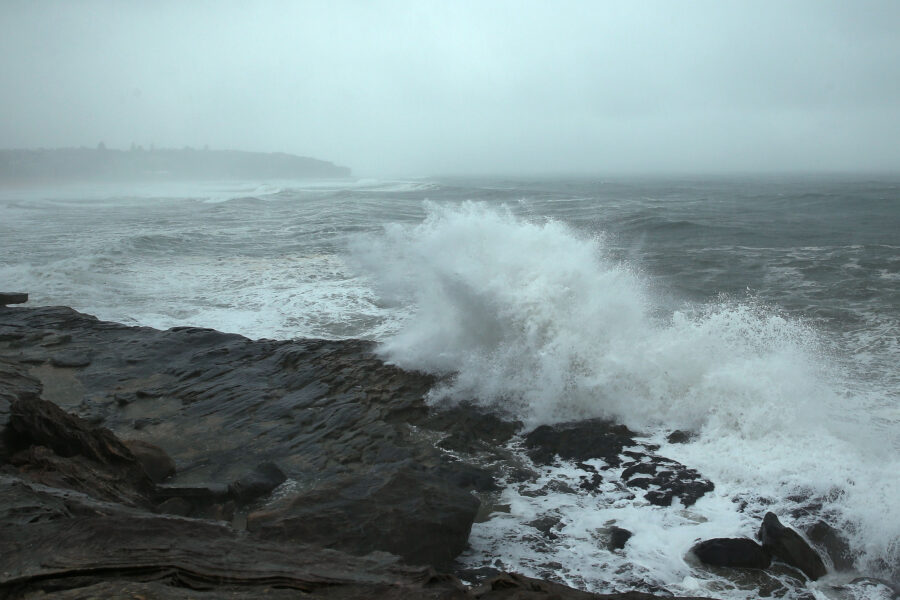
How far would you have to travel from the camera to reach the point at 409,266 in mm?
12812

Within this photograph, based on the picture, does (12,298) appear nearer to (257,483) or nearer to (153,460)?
(153,460)

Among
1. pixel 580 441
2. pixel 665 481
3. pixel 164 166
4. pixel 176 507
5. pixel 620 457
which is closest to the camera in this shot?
pixel 176 507

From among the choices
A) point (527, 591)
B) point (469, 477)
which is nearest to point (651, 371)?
point (469, 477)

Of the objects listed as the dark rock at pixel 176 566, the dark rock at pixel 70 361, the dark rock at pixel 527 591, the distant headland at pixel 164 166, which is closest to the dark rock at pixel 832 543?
the dark rock at pixel 527 591

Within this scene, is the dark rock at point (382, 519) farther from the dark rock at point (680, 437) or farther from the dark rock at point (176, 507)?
the dark rock at point (680, 437)

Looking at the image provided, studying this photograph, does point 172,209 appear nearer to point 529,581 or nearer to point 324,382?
point 324,382

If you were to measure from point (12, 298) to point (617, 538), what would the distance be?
1179cm

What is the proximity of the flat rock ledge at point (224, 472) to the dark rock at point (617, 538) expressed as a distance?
34.6 inches

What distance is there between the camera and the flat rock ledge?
326 centimetres

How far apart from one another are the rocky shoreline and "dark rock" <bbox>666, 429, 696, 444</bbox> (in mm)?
312

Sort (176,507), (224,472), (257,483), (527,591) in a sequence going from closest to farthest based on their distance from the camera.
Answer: (527,591) < (176,507) < (257,483) < (224,472)

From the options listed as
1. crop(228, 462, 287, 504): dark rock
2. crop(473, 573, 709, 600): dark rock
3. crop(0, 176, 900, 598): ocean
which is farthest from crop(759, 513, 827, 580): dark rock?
crop(228, 462, 287, 504): dark rock

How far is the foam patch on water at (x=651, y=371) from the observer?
5355mm

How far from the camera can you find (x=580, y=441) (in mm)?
6418
